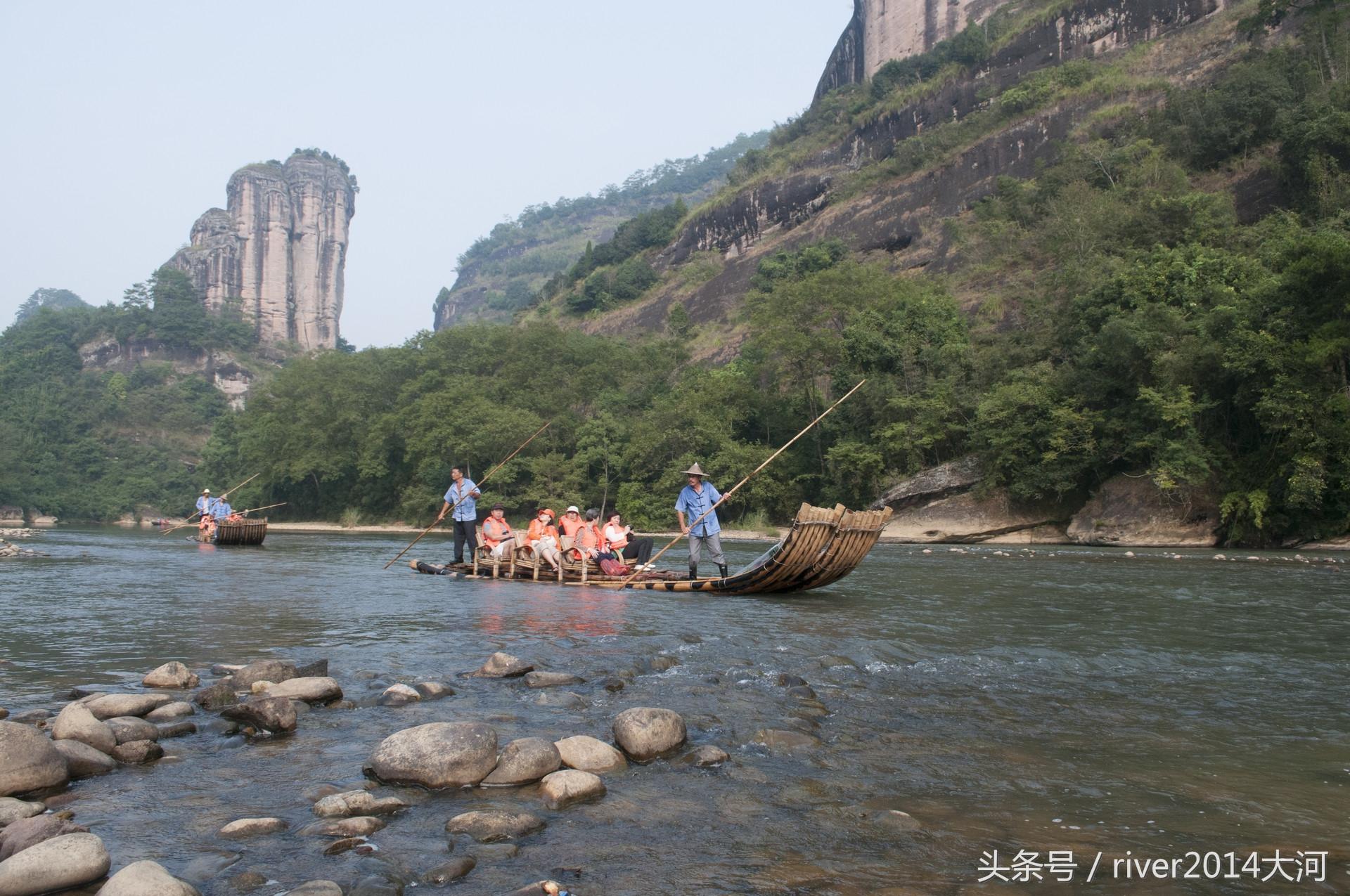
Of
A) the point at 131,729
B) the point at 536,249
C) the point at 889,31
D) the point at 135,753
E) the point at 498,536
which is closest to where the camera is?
the point at 135,753

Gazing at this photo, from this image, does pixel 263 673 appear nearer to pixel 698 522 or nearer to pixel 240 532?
pixel 698 522

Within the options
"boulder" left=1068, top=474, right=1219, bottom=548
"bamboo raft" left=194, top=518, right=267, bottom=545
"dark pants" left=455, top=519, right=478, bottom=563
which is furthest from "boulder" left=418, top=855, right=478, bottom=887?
"bamboo raft" left=194, top=518, right=267, bottom=545

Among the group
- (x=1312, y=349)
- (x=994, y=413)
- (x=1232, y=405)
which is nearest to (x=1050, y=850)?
(x=1312, y=349)

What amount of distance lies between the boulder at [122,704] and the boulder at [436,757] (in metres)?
1.98

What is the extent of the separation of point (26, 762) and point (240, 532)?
2439 centimetres

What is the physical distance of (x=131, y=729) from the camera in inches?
208

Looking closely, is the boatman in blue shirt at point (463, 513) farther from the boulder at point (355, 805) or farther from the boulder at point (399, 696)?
the boulder at point (355, 805)

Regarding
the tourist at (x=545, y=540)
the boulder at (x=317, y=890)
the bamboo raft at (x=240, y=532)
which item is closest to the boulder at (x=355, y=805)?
the boulder at (x=317, y=890)

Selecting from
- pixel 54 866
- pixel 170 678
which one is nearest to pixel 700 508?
pixel 170 678

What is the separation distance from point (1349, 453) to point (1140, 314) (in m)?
7.13

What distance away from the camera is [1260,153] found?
38219mm

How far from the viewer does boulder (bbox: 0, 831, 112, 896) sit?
11.0ft

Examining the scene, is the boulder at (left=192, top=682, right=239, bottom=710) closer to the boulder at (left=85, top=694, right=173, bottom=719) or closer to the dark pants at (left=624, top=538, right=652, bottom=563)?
the boulder at (left=85, top=694, right=173, bottom=719)

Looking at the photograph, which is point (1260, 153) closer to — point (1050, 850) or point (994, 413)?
point (994, 413)
